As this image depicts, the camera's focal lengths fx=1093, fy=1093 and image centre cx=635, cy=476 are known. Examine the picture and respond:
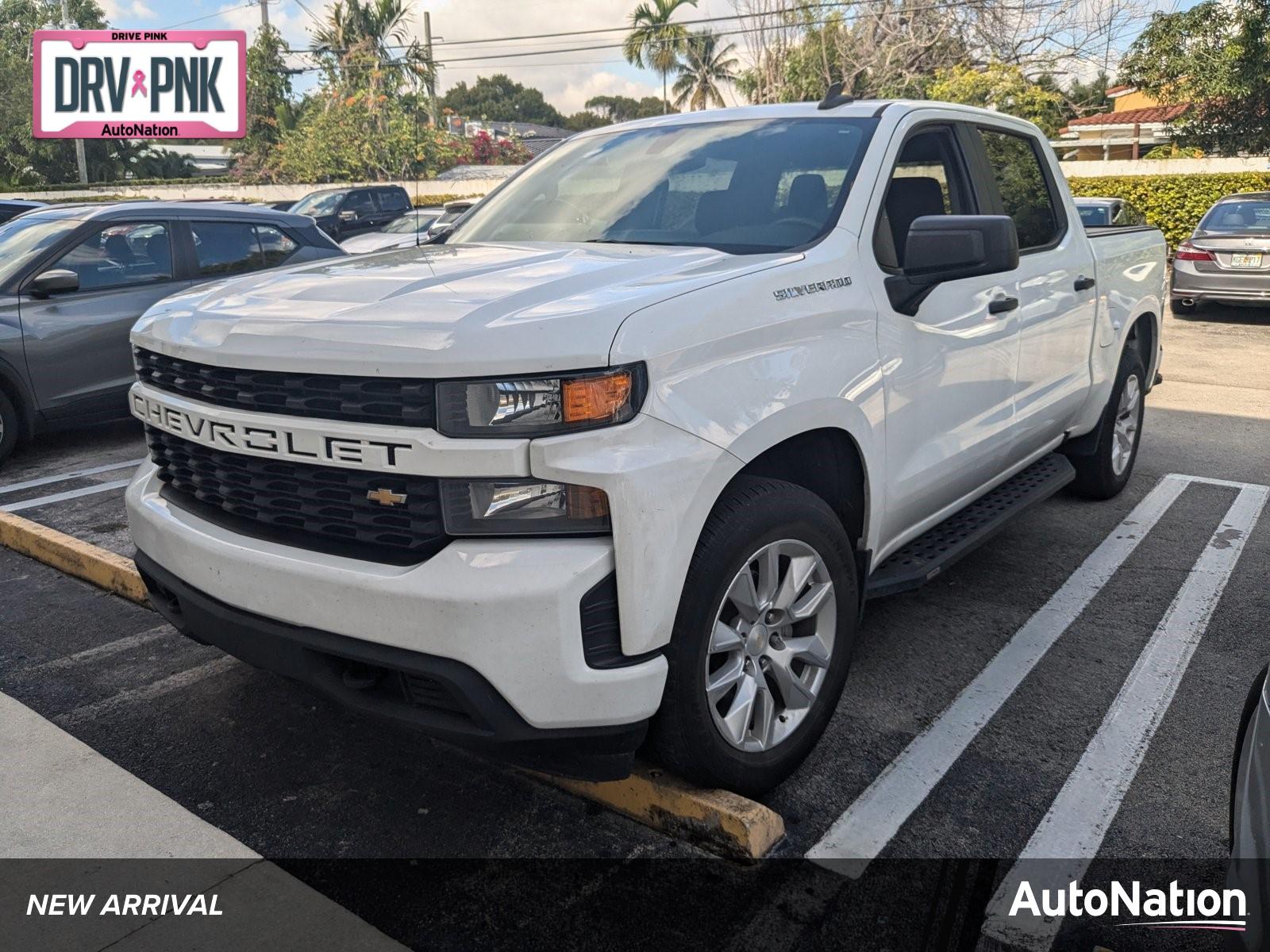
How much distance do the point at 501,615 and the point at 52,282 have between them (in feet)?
19.1

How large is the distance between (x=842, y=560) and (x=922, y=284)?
37.6 inches

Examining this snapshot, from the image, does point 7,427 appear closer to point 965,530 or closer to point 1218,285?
point 965,530

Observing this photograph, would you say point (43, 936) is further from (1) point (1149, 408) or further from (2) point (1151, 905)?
(1) point (1149, 408)

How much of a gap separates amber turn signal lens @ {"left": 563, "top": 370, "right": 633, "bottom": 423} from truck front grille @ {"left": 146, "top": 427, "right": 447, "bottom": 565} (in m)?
0.34

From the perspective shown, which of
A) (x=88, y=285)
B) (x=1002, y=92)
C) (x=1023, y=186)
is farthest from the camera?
(x=1002, y=92)

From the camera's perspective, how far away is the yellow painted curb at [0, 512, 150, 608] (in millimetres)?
4422

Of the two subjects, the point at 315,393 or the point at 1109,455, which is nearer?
the point at 315,393

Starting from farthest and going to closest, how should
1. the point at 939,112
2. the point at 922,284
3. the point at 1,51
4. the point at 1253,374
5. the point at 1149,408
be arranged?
the point at 1,51, the point at 1253,374, the point at 1149,408, the point at 939,112, the point at 922,284

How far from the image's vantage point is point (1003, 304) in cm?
397

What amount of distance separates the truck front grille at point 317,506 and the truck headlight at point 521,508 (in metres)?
0.06

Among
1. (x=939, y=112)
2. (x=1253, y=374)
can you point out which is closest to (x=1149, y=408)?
(x=1253, y=374)

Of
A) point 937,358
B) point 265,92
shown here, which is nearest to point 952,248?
point 937,358

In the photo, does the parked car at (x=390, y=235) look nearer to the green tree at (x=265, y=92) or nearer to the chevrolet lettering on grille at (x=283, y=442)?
the chevrolet lettering on grille at (x=283, y=442)

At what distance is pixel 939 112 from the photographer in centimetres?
403
